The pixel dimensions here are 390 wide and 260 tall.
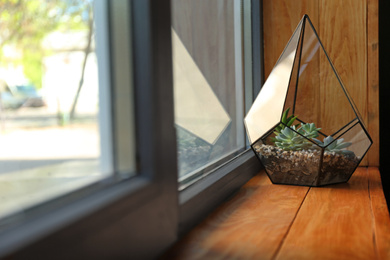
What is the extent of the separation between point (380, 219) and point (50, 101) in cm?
58

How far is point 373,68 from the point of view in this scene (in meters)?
1.33

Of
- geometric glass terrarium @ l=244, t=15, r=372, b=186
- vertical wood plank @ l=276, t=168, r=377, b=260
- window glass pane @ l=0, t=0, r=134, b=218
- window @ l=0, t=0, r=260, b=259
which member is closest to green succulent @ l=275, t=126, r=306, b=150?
geometric glass terrarium @ l=244, t=15, r=372, b=186

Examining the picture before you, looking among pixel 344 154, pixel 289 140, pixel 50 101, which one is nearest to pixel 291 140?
pixel 289 140

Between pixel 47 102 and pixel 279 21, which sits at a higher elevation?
pixel 279 21

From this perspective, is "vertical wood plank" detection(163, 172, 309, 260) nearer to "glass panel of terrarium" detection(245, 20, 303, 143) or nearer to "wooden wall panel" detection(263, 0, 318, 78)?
"glass panel of terrarium" detection(245, 20, 303, 143)

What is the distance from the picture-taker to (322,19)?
1339mm

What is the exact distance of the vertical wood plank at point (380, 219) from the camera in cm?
62

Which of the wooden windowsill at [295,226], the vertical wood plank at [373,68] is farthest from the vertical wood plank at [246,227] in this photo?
the vertical wood plank at [373,68]

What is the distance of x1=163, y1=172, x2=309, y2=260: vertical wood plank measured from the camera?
2.00 feet

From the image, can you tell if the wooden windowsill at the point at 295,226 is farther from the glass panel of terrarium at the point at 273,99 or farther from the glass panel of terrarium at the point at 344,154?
the glass panel of terrarium at the point at 273,99

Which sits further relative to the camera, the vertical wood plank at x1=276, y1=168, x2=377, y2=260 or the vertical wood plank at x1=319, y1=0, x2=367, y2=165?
the vertical wood plank at x1=319, y1=0, x2=367, y2=165

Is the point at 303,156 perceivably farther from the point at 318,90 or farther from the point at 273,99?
the point at 318,90

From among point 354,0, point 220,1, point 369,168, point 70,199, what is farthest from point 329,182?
point 70,199

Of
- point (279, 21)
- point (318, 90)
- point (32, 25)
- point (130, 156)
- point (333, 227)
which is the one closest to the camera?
point (32, 25)
